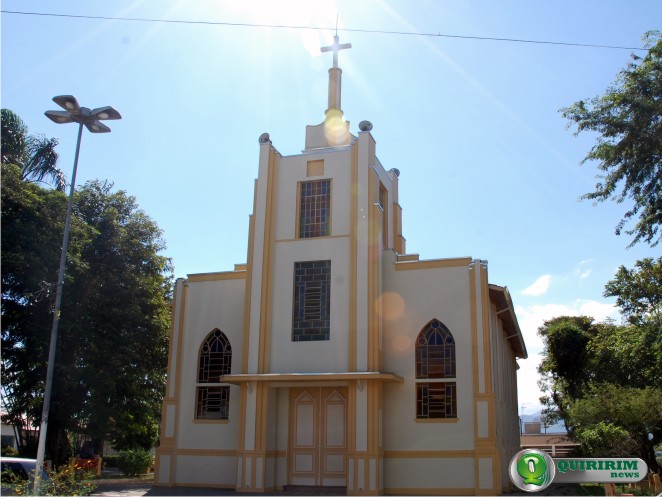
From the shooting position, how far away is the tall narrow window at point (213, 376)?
20.4 m

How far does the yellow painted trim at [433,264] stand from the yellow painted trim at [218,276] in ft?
16.4

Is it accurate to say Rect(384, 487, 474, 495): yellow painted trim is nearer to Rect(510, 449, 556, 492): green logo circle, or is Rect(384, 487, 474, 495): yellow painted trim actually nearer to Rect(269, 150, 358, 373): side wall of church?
Rect(269, 150, 358, 373): side wall of church

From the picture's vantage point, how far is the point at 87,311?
24.5 m

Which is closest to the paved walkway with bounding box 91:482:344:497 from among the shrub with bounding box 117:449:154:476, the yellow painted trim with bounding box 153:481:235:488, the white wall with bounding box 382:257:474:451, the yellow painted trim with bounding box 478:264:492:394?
the yellow painted trim with bounding box 153:481:235:488

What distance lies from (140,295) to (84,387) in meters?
3.94

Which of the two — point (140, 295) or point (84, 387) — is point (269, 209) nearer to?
point (140, 295)

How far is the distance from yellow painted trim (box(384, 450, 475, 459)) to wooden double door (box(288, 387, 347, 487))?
4.43ft

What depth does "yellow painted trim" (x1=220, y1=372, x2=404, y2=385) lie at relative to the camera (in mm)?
18078

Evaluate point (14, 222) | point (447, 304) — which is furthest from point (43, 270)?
point (447, 304)

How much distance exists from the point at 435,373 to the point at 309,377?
352 centimetres

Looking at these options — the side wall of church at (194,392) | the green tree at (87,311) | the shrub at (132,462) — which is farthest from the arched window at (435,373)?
the shrub at (132,462)

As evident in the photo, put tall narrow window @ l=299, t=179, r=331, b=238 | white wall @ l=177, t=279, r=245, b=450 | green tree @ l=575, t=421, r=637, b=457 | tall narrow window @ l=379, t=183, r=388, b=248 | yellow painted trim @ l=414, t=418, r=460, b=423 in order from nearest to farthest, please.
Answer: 1. yellow painted trim @ l=414, t=418, r=460, b=423
2. white wall @ l=177, t=279, r=245, b=450
3. tall narrow window @ l=299, t=179, r=331, b=238
4. tall narrow window @ l=379, t=183, r=388, b=248
5. green tree @ l=575, t=421, r=637, b=457

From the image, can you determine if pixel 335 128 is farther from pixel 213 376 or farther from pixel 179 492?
pixel 179 492

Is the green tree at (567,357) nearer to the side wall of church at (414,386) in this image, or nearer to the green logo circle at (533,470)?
the side wall of church at (414,386)
